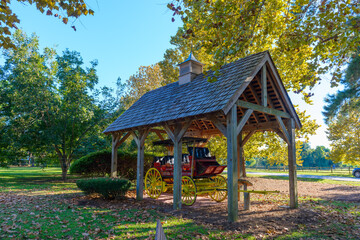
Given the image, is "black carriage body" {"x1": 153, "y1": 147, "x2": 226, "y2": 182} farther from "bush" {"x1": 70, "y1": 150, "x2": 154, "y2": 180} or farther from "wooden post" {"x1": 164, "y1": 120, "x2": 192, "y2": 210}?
"bush" {"x1": 70, "y1": 150, "x2": 154, "y2": 180}

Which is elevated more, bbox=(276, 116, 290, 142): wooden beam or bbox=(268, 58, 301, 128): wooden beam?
bbox=(268, 58, 301, 128): wooden beam

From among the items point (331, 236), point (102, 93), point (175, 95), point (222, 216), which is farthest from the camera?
point (102, 93)

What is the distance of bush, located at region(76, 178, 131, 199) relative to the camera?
1020cm

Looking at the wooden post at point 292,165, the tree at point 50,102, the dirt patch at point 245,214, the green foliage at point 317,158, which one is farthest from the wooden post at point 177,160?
the green foliage at point 317,158

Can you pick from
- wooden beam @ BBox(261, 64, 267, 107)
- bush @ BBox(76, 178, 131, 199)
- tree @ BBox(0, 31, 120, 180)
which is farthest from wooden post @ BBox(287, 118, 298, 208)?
tree @ BBox(0, 31, 120, 180)

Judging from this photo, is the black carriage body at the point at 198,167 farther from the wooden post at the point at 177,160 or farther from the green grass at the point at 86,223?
the green grass at the point at 86,223

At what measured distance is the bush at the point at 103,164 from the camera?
1667 centimetres

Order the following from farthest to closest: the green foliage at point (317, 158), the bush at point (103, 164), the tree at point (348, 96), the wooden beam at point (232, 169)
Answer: the green foliage at point (317, 158), the bush at point (103, 164), the tree at point (348, 96), the wooden beam at point (232, 169)

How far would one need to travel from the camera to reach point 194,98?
9.77 meters

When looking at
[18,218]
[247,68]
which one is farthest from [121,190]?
[247,68]

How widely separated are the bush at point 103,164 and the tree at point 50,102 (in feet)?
6.84

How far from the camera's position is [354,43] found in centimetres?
717

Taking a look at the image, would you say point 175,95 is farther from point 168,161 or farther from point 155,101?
point 168,161

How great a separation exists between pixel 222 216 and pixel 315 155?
80.4m
